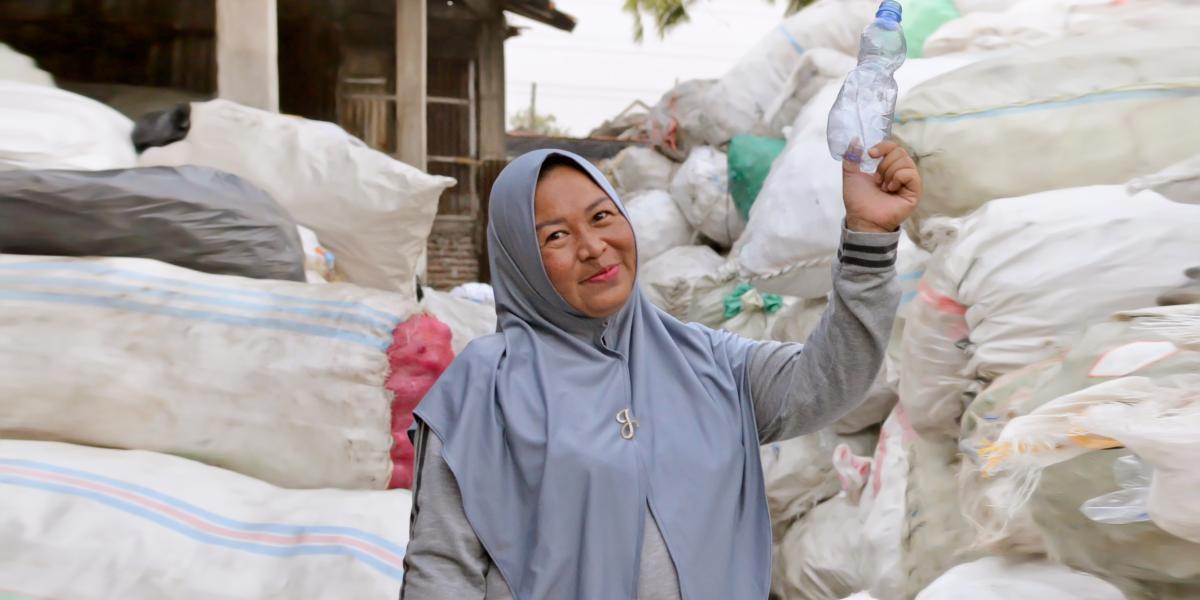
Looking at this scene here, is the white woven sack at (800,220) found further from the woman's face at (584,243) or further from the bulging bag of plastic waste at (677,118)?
the bulging bag of plastic waste at (677,118)

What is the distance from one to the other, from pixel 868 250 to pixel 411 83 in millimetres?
4487

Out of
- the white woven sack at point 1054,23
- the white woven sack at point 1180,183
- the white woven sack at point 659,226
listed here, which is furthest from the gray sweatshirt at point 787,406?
the white woven sack at point 659,226

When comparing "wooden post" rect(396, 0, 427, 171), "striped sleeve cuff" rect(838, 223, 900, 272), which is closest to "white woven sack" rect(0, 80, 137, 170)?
"striped sleeve cuff" rect(838, 223, 900, 272)

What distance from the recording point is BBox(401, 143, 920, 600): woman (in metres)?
1.41

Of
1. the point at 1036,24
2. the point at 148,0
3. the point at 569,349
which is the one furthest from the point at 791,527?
the point at 148,0

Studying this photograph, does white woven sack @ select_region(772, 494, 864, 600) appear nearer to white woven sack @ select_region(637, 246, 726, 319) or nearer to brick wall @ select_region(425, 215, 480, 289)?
white woven sack @ select_region(637, 246, 726, 319)

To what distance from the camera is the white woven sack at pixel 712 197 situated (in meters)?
5.45

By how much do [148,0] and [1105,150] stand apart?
6640 mm

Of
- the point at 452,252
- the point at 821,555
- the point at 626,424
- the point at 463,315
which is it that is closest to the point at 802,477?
the point at 821,555

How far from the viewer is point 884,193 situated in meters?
1.35

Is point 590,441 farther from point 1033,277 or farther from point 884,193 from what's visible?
point 1033,277

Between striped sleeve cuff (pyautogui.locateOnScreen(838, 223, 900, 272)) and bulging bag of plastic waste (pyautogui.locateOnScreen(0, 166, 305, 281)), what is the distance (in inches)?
65.2

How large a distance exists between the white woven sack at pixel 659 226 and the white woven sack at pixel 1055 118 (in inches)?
133

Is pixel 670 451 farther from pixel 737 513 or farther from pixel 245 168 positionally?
pixel 245 168
